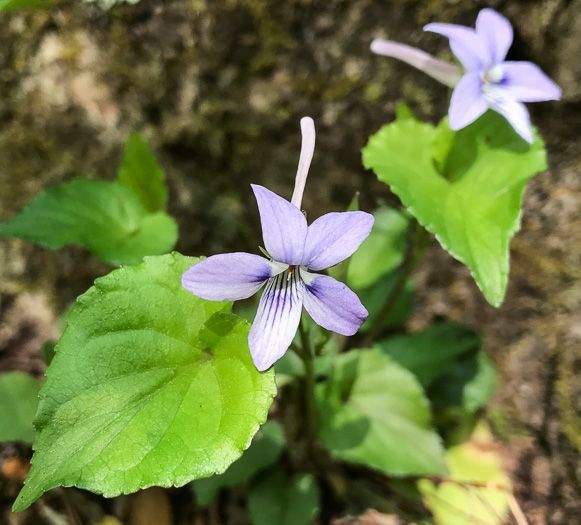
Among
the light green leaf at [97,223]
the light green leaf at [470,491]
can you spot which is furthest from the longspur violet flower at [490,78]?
Answer: the light green leaf at [470,491]

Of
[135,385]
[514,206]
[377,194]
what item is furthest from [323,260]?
[377,194]

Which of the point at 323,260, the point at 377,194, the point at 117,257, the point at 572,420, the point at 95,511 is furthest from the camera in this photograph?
the point at 377,194

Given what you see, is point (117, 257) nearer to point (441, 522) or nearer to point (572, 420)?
point (441, 522)

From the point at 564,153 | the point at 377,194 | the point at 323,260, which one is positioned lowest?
the point at 377,194

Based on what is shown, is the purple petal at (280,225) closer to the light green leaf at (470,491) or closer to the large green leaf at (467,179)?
the large green leaf at (467,179)

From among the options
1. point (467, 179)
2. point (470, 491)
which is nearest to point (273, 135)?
point (467, 179)

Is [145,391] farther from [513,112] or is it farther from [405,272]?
[513,112]
